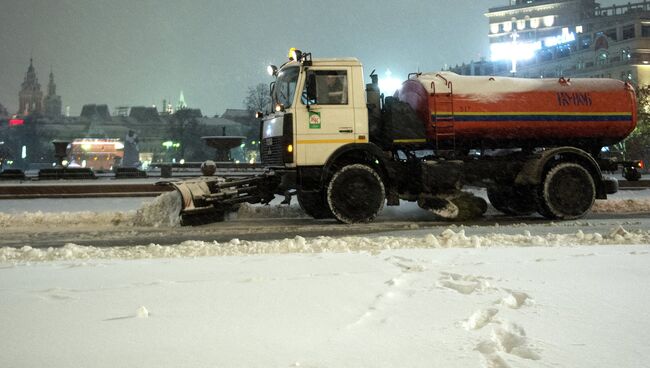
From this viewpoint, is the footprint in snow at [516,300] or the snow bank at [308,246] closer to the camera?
the footprint in snow at [516,300]

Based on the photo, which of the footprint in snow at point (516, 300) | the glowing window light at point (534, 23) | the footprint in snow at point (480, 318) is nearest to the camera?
the footprint in snow at point (480, 318)

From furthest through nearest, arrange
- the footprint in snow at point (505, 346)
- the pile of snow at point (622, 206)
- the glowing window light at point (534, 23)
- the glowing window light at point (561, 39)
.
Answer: the glowing window light at point (534, 23) < the glowing window light at point (561, 39) < the pile of snow at point (622, 206) < the footprint in snow at point (505, 346)

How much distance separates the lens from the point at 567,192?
1240 cm

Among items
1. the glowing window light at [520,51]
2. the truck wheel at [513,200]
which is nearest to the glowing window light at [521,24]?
the glowing window light at [520,51]

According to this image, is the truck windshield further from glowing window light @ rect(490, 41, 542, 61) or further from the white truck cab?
glowing window light @ rect(490, 41, 542, 61)

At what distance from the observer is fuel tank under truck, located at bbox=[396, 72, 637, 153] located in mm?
11984

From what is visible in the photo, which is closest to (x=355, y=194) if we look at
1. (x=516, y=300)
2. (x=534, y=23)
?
(x=516, y=300)

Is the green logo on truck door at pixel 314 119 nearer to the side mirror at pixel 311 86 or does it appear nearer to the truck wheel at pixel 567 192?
the side mirror at pixel 311 86

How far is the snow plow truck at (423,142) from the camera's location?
11617 mm

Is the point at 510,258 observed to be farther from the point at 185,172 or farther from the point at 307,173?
the point at 185,172

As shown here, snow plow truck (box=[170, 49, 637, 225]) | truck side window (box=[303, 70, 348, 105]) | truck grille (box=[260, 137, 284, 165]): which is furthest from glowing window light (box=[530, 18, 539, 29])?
truck grille (box=[260, 137, 284, 165])

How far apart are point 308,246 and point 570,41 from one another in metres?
104

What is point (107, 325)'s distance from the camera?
413cm

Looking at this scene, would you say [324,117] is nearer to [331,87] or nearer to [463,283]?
[331,87]
